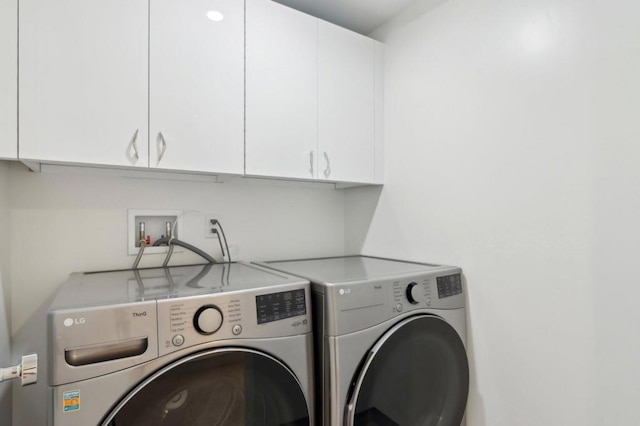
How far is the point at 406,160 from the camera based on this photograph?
5.40ft

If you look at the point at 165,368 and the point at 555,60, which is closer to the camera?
the point at 165,368

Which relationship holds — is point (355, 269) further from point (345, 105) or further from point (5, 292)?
point (5, 292)

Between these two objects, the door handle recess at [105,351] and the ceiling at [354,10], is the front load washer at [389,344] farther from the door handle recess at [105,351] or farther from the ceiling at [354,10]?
the ceiling at [354,10]

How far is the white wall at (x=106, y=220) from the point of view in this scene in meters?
1.24

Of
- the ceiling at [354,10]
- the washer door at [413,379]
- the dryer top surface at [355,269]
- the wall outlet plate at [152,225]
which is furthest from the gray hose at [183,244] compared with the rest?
the ceiling at [354,10]

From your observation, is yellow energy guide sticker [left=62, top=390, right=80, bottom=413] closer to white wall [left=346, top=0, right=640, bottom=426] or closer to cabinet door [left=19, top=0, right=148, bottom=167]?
cabinet door [left=19, top=0, right=148, bottom=167]

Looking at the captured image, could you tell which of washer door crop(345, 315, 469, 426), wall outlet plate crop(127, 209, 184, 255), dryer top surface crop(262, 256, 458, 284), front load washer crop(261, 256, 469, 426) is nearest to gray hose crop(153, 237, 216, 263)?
wall outlet plate crop(127, 209, 184, 255)

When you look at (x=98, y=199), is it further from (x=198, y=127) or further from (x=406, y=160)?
(x=406, y=160)

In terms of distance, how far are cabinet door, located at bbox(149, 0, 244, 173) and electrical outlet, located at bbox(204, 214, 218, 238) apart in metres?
0.37

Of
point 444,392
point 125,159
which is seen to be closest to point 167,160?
point 125,159

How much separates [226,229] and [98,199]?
53cm

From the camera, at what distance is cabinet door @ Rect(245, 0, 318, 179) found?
1360 millimetres

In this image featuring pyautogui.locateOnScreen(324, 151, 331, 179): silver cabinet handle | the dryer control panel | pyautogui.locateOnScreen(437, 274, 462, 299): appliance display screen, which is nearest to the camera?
the dryer control panel

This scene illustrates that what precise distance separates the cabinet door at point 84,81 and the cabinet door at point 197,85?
0.04 metres
